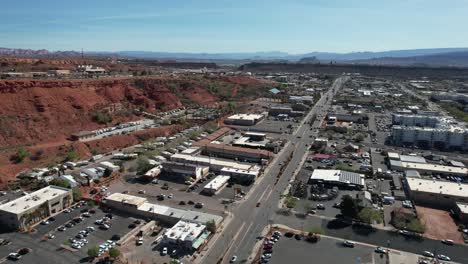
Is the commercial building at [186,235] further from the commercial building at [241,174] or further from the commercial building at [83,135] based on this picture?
the commercial building at [83,135]

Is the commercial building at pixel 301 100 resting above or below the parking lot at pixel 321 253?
above

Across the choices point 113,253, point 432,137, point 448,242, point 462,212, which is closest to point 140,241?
point 113,253

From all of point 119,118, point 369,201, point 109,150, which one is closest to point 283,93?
point 119,118

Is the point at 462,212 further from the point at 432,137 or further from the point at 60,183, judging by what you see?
→ the point at 60,183

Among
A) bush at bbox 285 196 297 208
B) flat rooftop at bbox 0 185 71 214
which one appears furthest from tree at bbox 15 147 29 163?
bush at bbox 285 196 297 208

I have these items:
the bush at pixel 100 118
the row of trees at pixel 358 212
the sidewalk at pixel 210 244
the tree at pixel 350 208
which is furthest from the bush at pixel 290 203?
the bush at pixel 100 118

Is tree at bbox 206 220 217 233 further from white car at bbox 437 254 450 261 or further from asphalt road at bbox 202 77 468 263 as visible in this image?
white car at bbox 437 254 450 261
